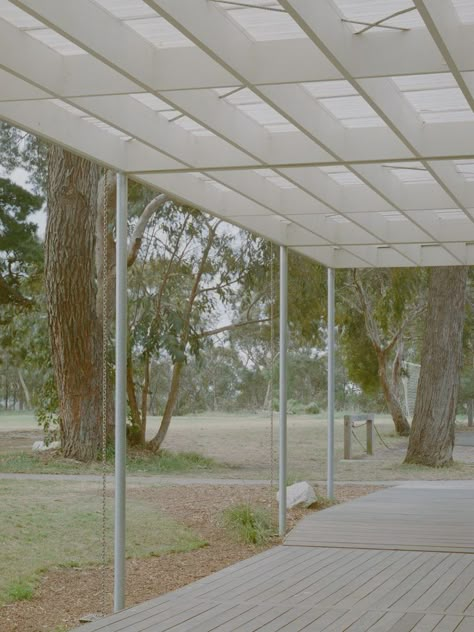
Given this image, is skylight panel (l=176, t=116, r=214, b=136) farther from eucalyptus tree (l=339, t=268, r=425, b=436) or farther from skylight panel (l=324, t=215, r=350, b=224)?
eucalyptus tree (l=339, t=268, r=425, b=436)

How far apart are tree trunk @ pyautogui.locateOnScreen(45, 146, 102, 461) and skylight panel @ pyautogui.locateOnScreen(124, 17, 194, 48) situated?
12.8 m

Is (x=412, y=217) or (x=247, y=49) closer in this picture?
(x=247, y=49)

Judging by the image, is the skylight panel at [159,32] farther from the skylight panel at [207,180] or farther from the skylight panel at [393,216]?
the skylight panel at [393,216]

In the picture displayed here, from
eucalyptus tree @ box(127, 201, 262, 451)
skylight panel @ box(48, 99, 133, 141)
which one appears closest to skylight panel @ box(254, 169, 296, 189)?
skylight panel @ box(48, 99, 133, 141)

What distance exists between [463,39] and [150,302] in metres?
14.7

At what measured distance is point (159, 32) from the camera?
4.75 m

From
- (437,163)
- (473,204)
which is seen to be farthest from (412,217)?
(437,163)

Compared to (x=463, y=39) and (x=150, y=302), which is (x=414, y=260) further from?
(x=150, y=302)

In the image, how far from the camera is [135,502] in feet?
44.2

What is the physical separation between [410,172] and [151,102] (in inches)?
92.3

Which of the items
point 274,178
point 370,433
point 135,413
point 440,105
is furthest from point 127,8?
point 370,433

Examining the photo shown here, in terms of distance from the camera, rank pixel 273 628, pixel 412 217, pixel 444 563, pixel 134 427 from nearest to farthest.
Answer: pixel 273 628, pixel 444 563, pixel 412 217, pixel 134 427

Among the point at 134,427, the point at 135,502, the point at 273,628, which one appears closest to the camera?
the point at 273,628

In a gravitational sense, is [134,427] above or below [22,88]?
below
